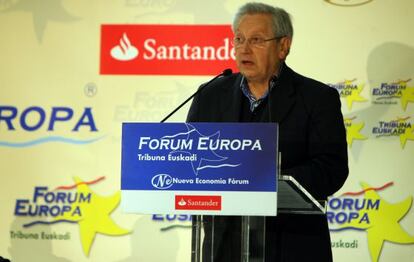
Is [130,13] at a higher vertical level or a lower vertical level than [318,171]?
higher

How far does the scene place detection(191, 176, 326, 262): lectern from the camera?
258 cm

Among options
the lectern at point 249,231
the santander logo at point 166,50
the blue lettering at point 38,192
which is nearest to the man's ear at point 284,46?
the lectern at point 249,231

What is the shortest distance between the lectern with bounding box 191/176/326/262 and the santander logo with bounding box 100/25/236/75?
2412 millimetres

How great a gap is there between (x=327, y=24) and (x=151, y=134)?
2631 millimetres

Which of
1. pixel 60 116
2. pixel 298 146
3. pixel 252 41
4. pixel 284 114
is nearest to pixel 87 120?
pixel 60 116

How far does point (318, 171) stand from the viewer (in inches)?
119

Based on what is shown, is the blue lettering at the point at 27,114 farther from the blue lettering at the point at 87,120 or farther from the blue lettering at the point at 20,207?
the blue lettering at the point at 20,207

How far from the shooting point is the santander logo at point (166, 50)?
16.5ft

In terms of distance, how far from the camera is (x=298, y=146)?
10.4 feet

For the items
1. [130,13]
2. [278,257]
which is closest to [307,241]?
[278,257]

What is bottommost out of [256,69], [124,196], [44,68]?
[124,196]

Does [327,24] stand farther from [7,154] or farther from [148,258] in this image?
[7,154]

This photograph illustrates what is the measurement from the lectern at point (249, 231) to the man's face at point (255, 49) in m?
0.86

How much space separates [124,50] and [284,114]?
82.0 inches
